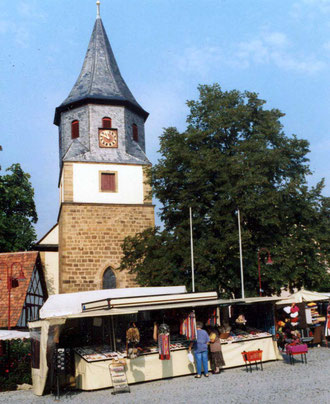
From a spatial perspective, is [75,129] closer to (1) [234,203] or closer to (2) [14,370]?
(1) [234,203]

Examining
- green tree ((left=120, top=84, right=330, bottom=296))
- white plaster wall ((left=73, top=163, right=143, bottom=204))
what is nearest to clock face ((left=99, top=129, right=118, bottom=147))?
white plaster wall ((left=73, top=163, right=143, bottom=204))

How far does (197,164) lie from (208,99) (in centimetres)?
364

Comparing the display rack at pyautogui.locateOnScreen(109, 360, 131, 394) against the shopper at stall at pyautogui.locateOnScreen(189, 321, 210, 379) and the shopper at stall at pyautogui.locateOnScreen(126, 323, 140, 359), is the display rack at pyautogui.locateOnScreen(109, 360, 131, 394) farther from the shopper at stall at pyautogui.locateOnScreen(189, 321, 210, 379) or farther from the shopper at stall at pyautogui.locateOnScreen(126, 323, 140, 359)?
the shopper at stall at pyautogui.locateOnScreen(189, 321, 210, 379)

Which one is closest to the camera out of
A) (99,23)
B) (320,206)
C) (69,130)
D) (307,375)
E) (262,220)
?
(307,375)

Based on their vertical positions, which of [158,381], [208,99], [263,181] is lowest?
[158,381]

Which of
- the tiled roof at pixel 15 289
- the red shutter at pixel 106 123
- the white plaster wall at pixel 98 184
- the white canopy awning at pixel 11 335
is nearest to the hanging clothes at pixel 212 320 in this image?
the white canopy awning at pixel 11 335

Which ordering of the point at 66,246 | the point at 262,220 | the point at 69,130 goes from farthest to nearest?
the point at 69,130
the point at 66,246
the point at 262,220

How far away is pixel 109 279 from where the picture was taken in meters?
27.5

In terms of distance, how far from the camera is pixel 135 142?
100.0 feet

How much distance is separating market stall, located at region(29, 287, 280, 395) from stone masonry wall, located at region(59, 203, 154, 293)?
12.8 metres

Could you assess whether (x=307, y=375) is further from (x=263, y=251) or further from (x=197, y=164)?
(x=197, y=164)

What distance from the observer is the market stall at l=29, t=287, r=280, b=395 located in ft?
40.5

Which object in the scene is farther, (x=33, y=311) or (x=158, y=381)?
(x=33, y=311)

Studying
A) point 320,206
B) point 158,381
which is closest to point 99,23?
point 320,206
